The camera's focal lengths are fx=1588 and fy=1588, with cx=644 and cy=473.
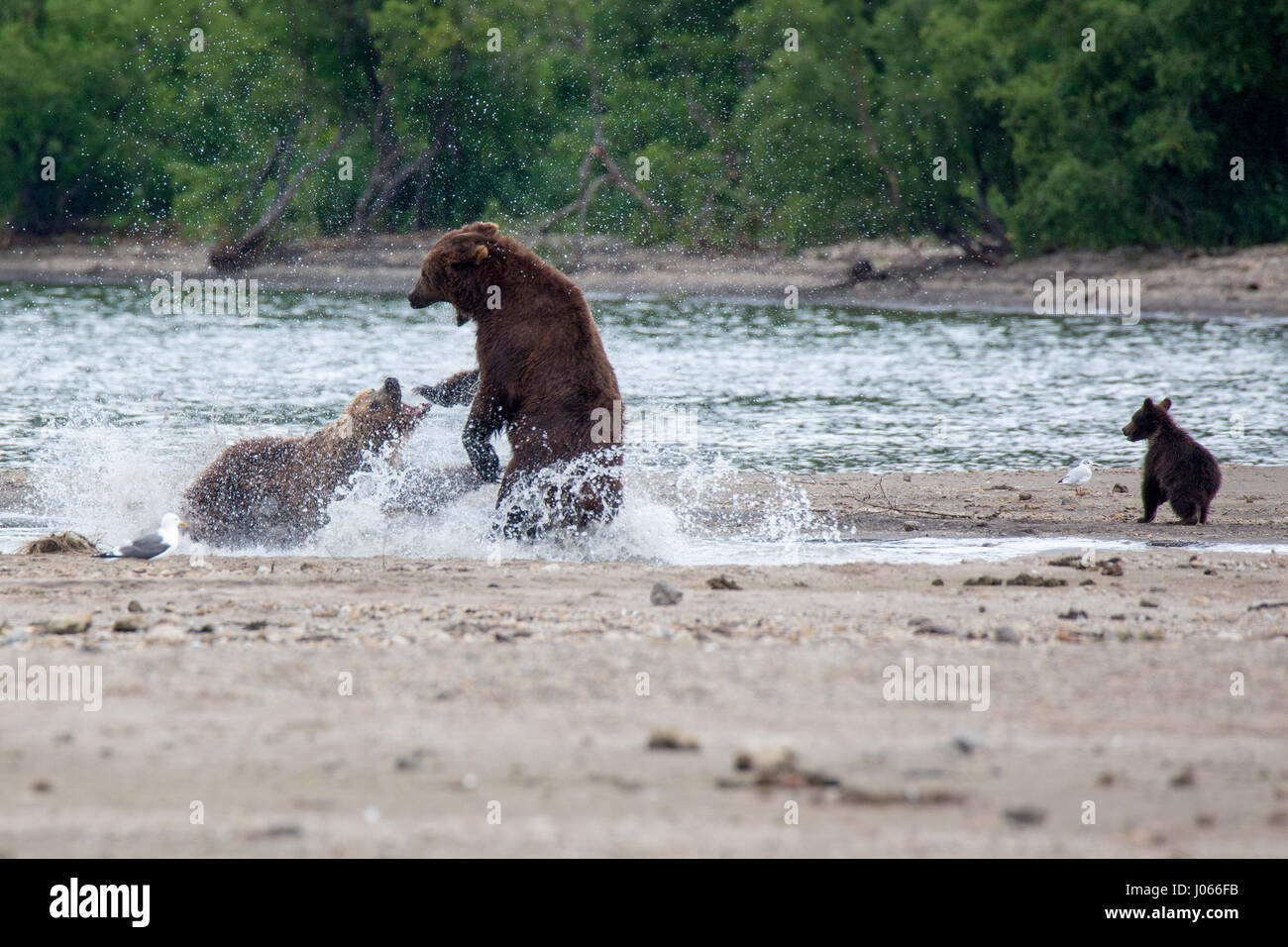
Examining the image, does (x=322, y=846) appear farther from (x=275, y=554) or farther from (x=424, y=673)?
(x=275, y=554)

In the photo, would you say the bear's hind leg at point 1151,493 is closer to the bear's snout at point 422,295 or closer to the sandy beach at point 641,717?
the sandy beach at point 641,717

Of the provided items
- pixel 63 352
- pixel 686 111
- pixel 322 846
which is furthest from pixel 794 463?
pixel 686 111

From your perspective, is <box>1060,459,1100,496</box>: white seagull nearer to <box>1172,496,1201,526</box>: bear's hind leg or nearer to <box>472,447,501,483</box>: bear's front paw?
<box>1172,496,1201,526</box>: bear's hind leg

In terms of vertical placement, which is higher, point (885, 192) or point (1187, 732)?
point (885, 192)

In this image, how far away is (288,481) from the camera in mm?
9930

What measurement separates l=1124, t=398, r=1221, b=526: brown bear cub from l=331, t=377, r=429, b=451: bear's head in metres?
5.00

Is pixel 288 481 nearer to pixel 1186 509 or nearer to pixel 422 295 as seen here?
pixel 422 295

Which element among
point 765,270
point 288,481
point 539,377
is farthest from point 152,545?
point 765,270

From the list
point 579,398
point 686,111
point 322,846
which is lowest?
point 322,846

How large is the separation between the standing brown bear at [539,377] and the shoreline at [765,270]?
93.5 feet

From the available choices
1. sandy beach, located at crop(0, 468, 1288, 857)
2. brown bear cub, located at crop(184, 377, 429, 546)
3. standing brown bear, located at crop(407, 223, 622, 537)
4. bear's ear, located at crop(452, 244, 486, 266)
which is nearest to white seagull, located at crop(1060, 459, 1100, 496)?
sandy beach, located at crop(0, 468, 1288, 857)

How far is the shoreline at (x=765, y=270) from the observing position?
37844 millimetres

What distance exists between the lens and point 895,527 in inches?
422

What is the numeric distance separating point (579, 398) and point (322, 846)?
221 inches
